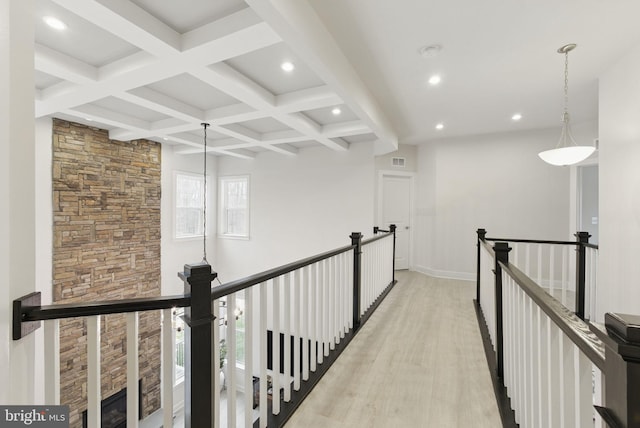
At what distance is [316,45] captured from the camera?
2170 millimetres

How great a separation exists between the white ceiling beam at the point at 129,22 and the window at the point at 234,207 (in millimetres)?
5178

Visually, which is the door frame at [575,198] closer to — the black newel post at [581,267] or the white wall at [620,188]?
the black newel post at [581,267]

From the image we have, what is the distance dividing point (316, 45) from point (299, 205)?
15.1 ft

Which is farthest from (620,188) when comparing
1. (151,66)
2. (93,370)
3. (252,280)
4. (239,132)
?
(239,132)

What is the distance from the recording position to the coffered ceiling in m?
2.05

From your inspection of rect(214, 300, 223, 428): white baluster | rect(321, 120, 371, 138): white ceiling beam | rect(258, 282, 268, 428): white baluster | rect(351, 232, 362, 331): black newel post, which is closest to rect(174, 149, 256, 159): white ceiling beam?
rect(321, 120, 371, 138): white ceiling beam

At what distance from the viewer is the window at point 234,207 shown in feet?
24.2

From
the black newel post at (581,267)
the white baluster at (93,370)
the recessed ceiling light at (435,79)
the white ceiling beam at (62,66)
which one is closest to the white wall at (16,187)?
the white baluster at (93,370)

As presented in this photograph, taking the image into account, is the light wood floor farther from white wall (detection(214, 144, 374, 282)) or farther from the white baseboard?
white wall (detection(214, 144, 374, 282))

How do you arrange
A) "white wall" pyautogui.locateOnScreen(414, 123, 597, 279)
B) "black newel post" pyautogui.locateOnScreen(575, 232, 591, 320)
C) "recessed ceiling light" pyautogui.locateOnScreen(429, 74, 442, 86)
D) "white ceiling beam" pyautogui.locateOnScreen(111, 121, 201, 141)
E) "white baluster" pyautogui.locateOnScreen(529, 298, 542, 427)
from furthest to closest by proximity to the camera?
1. "white wall" pyautogui.locateOnScreen(414, 123, 597, 279)
2. "white ceiling beam" pyautogui.locateOnScreen(111, 121, 201, 141)
3. "black newel post" pyautogui.locateOnScreen(575, 232, 591, 320)
4. "recessed ceiling light" pyautogui.locateOnScreen(429, 74, 442, 86)
5. "white baluster" pyautogui.locateOnScreen(529, 298, 542, 427)

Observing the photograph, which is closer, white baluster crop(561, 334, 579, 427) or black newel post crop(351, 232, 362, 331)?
white baluster crop(561, 334, 579, 427)

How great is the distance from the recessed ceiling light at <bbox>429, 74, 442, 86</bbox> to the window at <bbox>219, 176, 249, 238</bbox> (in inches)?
205

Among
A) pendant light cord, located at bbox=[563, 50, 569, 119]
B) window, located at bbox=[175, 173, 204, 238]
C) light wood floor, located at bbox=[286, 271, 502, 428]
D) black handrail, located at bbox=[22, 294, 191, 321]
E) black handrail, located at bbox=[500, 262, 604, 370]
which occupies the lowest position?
light wood floor, located at bbox=[286, 271, 502, 428]

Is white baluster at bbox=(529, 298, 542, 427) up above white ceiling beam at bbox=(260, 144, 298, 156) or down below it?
below
